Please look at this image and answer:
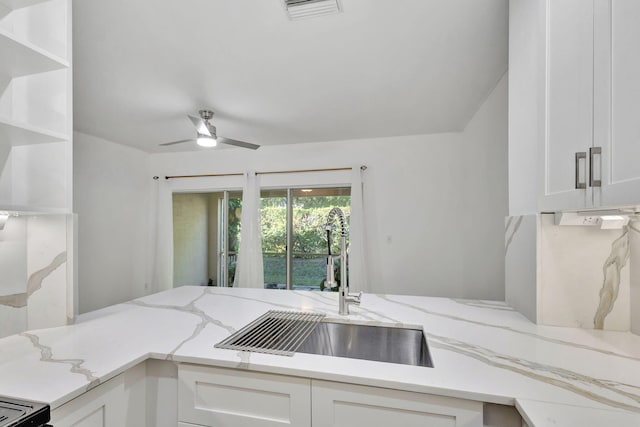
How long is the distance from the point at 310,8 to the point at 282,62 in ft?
1.87

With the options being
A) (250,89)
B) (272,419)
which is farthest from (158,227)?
(272,419)

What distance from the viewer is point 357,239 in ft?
12.2

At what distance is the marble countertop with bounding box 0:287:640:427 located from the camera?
780 millimetres

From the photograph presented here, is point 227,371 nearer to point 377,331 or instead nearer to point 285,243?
point 377,331

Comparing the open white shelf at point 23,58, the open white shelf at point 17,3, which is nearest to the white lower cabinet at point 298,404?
the open white shelf at point 23,58

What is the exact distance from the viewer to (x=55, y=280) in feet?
4.34

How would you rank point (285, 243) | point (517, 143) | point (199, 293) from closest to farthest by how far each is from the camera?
point (517, 143) → point (199, 293) → point (285, 243)

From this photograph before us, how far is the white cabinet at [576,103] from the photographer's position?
731 mm

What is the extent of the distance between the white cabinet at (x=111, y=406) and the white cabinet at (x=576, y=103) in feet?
5.08

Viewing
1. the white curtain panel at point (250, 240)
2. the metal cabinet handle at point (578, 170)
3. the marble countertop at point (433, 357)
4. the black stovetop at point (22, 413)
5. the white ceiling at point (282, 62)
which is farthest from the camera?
the white curtain panel at point (250, 240)

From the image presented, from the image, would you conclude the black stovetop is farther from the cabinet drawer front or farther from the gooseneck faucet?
the gooseneck faucet

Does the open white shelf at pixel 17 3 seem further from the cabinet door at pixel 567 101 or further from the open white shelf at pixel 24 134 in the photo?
the cabinet door at pixel 567 101

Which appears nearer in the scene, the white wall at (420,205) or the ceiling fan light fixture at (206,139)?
the ceiling fan light fixture at (206,139)

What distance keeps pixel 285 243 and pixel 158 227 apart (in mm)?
1988
